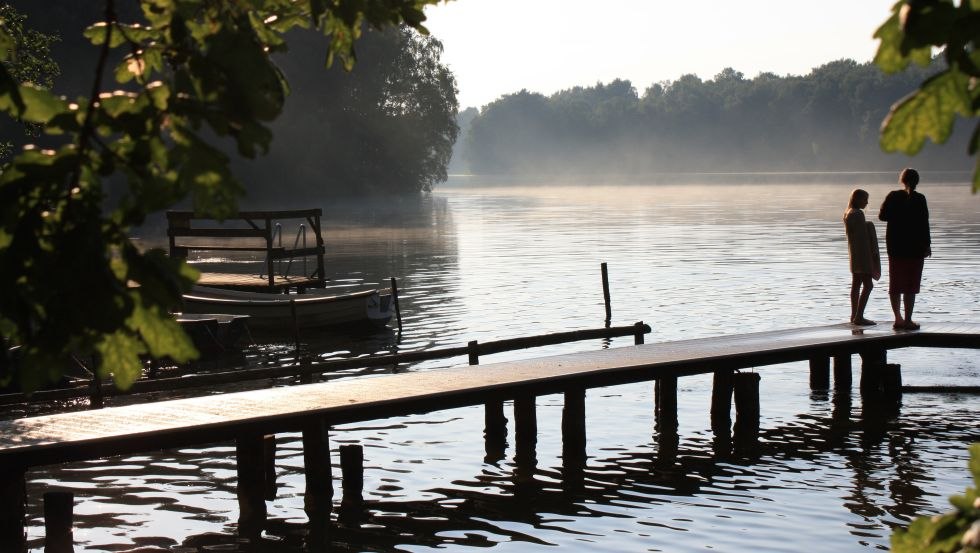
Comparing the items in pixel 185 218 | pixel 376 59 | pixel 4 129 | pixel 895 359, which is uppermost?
pixel 376 59

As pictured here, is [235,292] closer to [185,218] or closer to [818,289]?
[185,218]

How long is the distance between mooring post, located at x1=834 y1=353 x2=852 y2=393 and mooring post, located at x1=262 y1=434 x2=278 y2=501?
9186mm

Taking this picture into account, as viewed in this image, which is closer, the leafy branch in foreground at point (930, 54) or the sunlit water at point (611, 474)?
the leafy branch in foreground at point (930, 54)

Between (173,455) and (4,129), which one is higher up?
(4,129)

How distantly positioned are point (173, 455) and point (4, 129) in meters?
42.0

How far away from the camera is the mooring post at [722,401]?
1565 cm

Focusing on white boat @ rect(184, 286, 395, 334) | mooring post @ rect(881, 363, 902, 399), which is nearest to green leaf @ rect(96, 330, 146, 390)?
mooring post @ rect(881, 363, 902, 399)

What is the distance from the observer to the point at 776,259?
4481cm

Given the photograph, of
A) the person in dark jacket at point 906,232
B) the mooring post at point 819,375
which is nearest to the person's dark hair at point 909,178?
the person in dark jacket at point 906,232

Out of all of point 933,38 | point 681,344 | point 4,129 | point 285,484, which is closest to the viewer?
point 933,38

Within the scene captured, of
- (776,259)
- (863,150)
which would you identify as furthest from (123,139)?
(863,150)

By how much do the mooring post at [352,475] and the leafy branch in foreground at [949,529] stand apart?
1011 cm

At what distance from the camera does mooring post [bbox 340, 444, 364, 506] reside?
1231 centimetres

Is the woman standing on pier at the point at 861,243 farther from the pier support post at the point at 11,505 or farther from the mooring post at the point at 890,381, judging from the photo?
the pier support post at the point at 11,505
